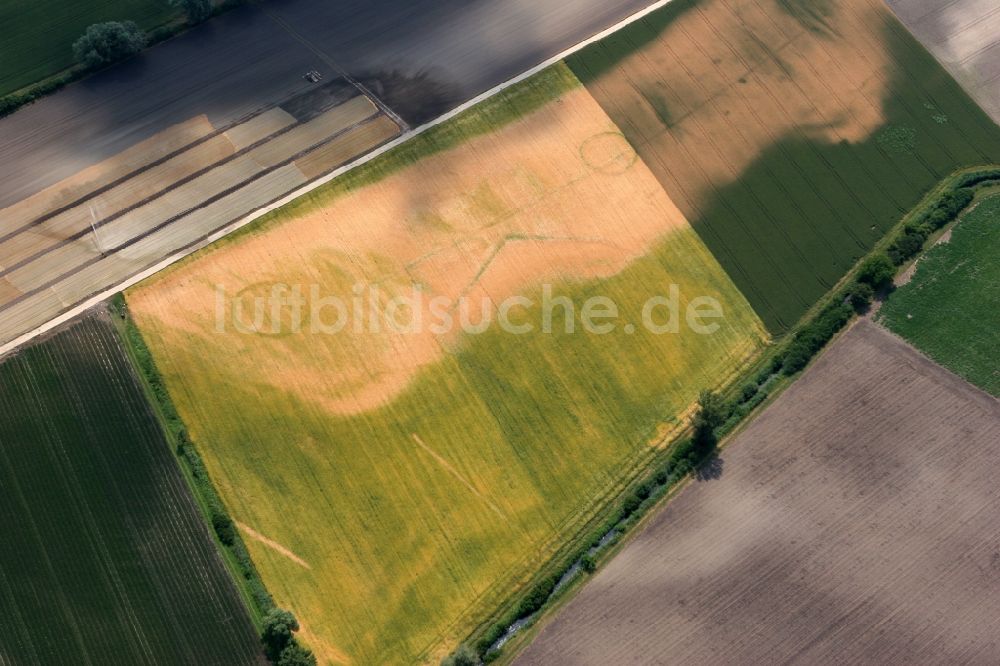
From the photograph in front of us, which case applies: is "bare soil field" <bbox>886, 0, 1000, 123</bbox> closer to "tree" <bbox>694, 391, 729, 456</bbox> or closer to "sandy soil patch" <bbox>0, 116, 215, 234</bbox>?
"tree" <bbox>694, 391, 729, 456</bbox>

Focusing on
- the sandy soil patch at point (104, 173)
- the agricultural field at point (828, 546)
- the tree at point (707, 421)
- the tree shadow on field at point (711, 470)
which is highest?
the sandy soil patch at point (104, 173)

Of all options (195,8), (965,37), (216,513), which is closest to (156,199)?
(195,8)

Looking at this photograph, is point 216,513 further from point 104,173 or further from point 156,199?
point 104,173

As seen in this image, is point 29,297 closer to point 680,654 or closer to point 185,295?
point 185,295

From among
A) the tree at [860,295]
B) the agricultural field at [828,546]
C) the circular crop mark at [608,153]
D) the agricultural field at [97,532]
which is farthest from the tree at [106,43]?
the tree at [860,295]

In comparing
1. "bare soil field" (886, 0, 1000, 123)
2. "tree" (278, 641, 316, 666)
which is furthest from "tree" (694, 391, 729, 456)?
"bare soil field" (886, 0, 1000, 123)

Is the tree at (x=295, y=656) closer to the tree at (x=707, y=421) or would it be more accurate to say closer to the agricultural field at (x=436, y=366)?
the agricultural field at (x=436, y=366)
